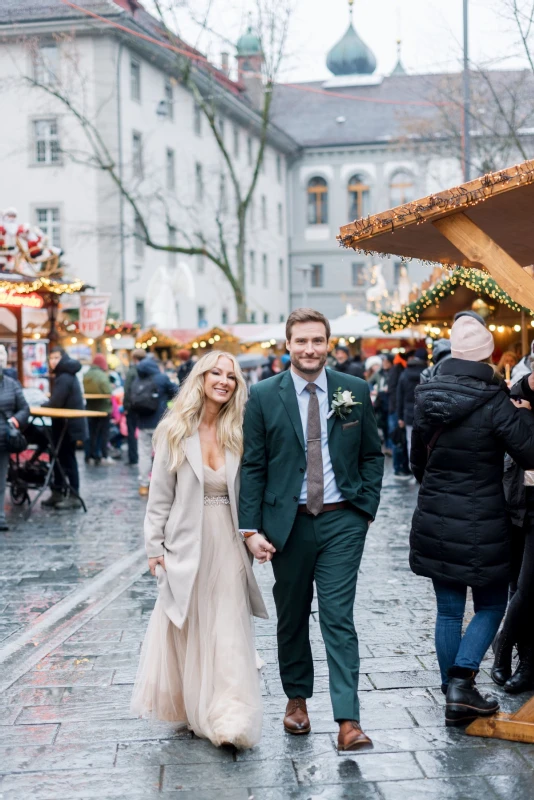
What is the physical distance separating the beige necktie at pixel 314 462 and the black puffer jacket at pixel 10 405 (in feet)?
22.9

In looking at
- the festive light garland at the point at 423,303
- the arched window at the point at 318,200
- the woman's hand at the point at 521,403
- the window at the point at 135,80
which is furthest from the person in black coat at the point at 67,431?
the arched window at the point at 318,200

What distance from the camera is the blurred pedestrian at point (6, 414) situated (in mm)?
11598

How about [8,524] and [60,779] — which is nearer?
[60,779]

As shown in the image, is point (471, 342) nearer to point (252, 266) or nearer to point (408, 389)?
point (408, 389)

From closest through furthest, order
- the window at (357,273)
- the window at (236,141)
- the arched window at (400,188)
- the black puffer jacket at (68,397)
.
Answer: the black puffer jacket at (68,397), the window at (236,141), the arched window at (400,188), the window at (357,273)

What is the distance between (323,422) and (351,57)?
68179mm

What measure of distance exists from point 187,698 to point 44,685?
3.97 feet

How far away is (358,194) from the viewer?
61281mm

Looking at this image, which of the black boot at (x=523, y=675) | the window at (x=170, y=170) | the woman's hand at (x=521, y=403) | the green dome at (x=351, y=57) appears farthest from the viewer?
the green dome at (x=351, y=57)

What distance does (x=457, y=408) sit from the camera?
16.9ft

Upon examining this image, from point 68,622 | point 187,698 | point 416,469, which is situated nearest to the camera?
point 187,698

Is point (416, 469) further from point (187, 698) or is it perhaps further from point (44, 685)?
point (44, 685)

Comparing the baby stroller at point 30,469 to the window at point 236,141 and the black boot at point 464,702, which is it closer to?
the black boot at point 464,702

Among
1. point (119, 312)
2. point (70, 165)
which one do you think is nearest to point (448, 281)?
point (119, 312)
